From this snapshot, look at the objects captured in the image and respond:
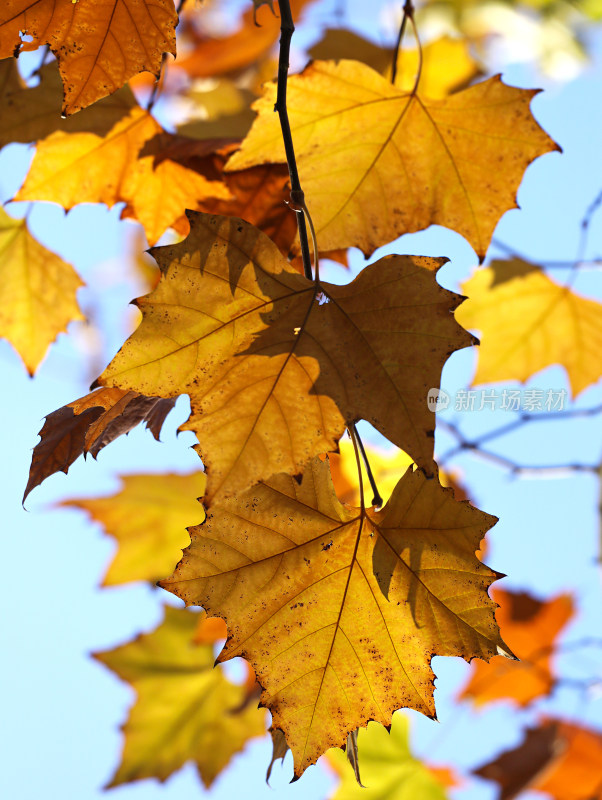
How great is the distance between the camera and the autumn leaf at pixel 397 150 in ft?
2.77

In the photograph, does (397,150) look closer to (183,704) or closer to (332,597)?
(332,597)

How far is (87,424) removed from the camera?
27.5 inches

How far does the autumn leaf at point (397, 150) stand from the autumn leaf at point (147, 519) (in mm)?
1196

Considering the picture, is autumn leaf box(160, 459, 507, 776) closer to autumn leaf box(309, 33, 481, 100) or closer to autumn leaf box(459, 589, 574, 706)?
autumn leaf box(309, 33, 481, 100)

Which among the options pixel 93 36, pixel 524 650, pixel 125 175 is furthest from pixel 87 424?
pixel 524 650

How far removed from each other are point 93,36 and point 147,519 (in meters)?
1.50

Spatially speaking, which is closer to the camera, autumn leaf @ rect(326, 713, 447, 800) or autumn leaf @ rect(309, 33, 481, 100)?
autumn leaf @ rect(309, 33, 481, 100)

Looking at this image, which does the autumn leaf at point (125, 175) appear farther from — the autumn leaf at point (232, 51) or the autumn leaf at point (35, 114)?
the autumn leaf at point (232, 51)

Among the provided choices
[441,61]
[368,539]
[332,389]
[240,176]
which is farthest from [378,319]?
[441,61]

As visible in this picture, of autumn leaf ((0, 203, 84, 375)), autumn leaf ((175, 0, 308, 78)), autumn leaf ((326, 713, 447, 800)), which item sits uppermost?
autumn leaf ((175, 0, 308, 78))

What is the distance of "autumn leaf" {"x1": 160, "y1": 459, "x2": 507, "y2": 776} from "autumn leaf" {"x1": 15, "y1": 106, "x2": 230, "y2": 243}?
53 centimetres

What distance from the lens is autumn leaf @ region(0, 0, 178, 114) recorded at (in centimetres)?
63

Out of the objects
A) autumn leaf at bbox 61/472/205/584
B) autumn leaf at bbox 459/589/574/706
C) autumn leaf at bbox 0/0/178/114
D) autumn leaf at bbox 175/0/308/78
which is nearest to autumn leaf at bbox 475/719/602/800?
autumn leaf at bbox 459/589/574/706

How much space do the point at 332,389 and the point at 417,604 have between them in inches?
9.6
